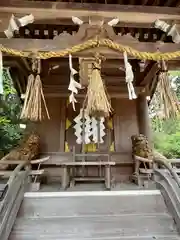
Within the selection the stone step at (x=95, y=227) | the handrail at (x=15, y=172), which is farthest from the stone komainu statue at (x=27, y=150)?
the stone step at (x=95, y=227)

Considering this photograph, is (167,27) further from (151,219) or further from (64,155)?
(64,155)

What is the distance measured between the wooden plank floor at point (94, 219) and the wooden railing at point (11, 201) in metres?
0.14

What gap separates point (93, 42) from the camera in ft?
10.3

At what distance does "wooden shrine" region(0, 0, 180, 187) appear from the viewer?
3.21 meters

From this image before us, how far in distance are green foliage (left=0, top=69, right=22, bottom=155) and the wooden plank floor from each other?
6.13 meters

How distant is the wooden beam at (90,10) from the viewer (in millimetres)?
3219

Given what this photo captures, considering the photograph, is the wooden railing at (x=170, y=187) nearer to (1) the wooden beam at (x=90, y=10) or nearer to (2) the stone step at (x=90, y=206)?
(2) the stone step at (x=90, y=206)

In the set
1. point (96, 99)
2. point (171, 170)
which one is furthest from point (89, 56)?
point (171, 170)

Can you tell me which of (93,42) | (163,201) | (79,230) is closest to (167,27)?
(93,42)

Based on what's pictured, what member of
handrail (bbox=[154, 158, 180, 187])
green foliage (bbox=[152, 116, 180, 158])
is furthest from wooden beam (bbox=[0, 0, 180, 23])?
green foliage (bbox=[152, 116, 180, 158])

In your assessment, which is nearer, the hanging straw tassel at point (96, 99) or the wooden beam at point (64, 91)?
the hanging straw tassel at point (96, 99)

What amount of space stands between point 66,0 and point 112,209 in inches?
122

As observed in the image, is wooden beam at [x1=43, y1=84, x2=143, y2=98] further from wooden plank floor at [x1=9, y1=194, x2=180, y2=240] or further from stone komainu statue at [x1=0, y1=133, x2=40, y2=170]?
wooden plank floor at [x1=9, y1=194, x2=180, y2=240]

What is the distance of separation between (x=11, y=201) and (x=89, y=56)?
2252 mm
